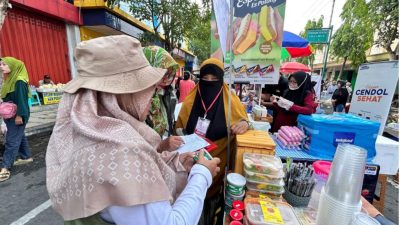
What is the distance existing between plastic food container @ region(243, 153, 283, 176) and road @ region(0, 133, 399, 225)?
2.33 meters

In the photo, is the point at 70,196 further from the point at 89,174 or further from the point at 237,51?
the point at 237,51

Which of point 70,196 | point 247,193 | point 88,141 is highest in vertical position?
point 88,141

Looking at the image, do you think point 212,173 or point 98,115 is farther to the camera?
point 212,173

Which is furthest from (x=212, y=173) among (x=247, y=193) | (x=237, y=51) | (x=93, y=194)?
(x=237, y=51)

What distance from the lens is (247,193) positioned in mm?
1354

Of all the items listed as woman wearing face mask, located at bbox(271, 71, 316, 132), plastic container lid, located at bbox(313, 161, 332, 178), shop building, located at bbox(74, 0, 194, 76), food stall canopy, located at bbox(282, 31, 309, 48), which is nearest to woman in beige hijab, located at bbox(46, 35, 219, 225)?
plastic container lid, located at bbox(313, 161, 332, 178)

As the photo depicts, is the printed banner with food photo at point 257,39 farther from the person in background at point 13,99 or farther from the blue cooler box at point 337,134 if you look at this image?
the person in background at point 13,99

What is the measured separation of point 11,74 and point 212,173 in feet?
12.3

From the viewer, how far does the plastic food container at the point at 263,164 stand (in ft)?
4.40

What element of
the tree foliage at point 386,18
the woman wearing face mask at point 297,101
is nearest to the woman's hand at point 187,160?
the woman wearing face mask at point 297,101

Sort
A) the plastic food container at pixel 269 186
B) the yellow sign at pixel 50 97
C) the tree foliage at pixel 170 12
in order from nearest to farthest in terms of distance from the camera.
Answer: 1. the plastic food container at pixel 269 186
2. the tree foliage at pixel 170 12
3. the yellow sign at pixel 50 97

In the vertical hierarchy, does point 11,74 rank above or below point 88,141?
above

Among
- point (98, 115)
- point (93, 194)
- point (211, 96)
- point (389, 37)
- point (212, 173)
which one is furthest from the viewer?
point (389, 37)

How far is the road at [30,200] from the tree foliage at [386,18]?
8.54 meters
